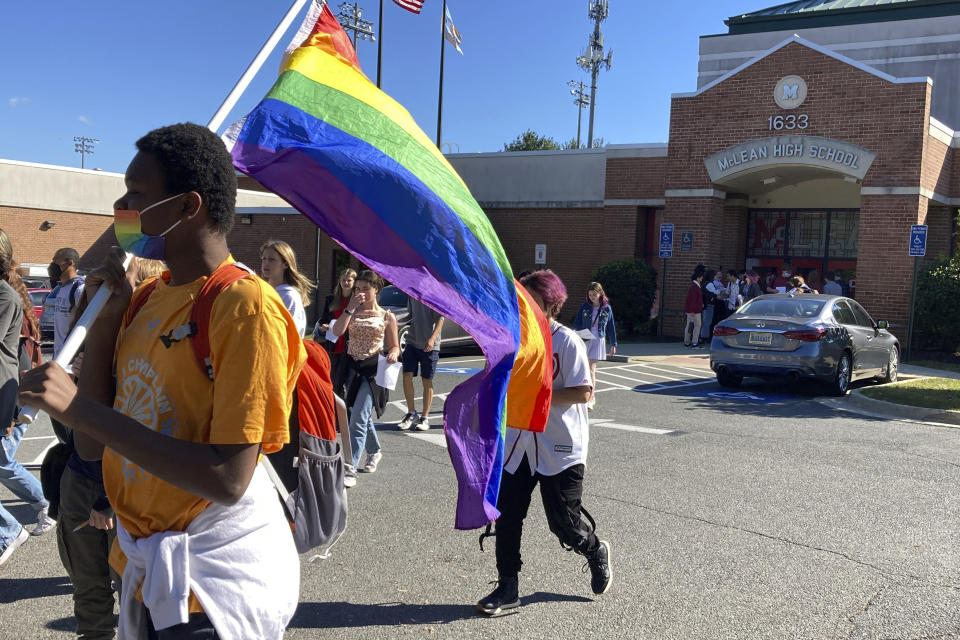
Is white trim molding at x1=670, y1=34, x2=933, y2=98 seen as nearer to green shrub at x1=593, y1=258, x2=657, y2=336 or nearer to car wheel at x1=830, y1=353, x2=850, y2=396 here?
green shrub at x1=593, y1=258, x2=657, y2=336

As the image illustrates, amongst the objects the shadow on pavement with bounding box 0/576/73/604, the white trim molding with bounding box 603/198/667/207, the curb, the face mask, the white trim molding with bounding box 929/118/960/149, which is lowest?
the shadow on pavement with bounding box 0/576/73/604

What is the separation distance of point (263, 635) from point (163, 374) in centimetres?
69

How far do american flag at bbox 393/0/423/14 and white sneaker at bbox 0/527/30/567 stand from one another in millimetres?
7070

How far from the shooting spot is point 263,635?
217cm

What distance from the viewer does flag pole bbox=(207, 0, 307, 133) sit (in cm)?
239

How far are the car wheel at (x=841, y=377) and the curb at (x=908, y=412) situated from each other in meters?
0.71

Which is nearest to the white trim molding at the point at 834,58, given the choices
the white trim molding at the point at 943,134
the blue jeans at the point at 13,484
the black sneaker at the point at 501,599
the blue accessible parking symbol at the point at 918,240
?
the white trim molding at the point at 943,134

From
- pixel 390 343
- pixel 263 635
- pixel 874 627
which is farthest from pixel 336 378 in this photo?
pixel 263 635

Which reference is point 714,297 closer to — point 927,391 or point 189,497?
point 927,391

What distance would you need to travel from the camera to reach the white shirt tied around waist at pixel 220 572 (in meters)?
2.07

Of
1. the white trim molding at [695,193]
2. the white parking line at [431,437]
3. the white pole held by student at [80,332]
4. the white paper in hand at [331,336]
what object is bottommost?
the white parking line at [431,437]

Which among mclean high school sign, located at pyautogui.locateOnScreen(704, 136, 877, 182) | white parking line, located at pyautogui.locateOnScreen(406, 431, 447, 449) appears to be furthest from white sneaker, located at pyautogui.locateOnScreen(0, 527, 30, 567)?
mclean high school sign, located at pyautogui.locateOnScreen(704, 136, 877, 182)

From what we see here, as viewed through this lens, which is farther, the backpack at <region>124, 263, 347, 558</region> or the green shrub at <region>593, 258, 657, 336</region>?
the green shrub at <region>593, 258, 657, 336</region>

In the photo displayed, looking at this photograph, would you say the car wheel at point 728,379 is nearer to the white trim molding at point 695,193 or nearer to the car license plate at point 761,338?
the car license plate at point 761,338
